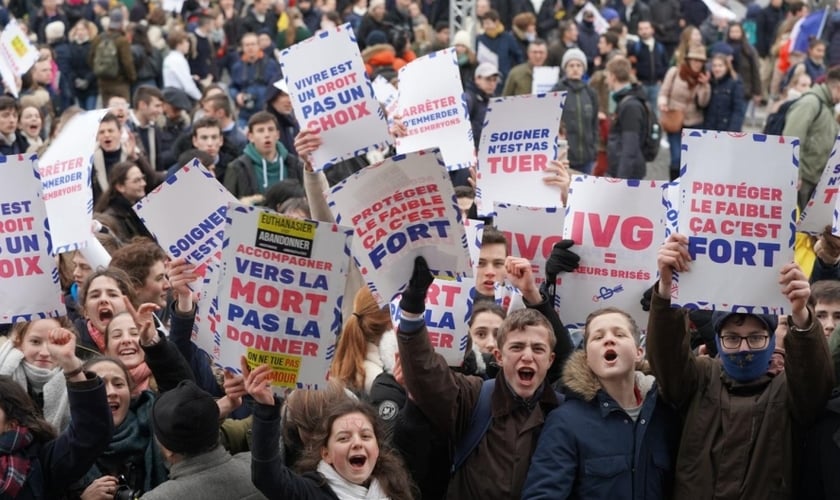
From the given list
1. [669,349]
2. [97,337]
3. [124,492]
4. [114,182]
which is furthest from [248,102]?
[669,349]

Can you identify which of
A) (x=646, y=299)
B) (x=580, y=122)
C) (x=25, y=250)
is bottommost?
(x=646, y=299)

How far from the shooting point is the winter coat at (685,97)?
60.3 feet

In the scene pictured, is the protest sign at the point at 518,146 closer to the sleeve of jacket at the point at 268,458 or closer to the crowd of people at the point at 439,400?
the crowd of people at the point at 439,400

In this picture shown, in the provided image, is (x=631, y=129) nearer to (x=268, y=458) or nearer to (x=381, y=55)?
(x=381, y=55)

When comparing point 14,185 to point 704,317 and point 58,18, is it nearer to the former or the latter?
point 704,317

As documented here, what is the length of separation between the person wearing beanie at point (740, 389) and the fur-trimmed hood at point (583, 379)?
0.20 m

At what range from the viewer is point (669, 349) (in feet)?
21.5

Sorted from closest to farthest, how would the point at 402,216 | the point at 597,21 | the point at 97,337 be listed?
the point at 402,216
the point at 97,337
the point at 597,21

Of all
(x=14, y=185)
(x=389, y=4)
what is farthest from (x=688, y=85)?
(x=14, y=185)

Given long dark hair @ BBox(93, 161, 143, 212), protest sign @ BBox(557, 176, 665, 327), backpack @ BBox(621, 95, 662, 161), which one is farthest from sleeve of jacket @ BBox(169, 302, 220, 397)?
backpack @ BBox(621, 95, 662, 161)

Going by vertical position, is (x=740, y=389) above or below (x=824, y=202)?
below

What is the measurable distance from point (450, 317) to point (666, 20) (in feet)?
58.1

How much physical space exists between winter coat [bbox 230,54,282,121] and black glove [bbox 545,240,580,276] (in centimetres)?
1163

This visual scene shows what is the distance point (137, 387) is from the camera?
742cm
